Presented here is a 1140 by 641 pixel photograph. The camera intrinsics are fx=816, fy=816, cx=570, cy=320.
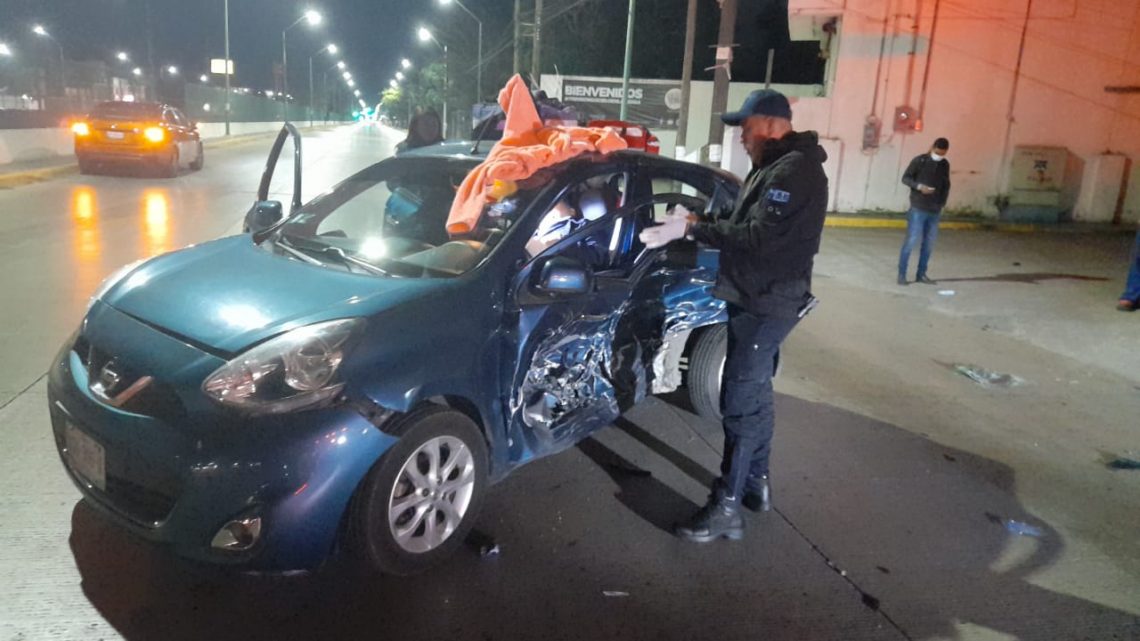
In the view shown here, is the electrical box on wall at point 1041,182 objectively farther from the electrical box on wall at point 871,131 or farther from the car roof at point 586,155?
Result: the car roof at point 586,155

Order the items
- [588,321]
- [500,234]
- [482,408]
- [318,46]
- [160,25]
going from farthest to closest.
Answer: [318,46]
[160,25]
[588,321]
[500,234]
[482,408]

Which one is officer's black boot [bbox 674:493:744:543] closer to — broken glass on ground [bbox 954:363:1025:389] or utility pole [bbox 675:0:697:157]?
broken glass on ground [bbox 954:363:1025:389]

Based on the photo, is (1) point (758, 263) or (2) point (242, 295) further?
(1) point (758, 263)

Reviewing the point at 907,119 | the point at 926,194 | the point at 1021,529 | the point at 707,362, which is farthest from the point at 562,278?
the point at 907,119

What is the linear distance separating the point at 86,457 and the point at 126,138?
51.8 ft

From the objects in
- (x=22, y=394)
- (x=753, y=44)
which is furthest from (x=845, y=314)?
(x=753, y=44)

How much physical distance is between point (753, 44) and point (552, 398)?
33.0m

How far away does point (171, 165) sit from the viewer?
17047mm

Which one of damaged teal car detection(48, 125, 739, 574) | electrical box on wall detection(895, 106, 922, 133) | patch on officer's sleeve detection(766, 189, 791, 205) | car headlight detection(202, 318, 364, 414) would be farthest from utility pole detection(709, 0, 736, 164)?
car headlight detection(202, 318, 364, 414)

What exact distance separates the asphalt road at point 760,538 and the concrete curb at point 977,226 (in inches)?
351

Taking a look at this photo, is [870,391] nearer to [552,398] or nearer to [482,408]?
[552,398]

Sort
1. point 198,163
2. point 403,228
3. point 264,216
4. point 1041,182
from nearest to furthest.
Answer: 1. point 403,228
2. point 264,216
3. point 1041,182
4. point 198,163

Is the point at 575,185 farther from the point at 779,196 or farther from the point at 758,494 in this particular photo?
the point at 758,494

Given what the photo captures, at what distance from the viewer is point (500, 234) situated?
12.0 feet
